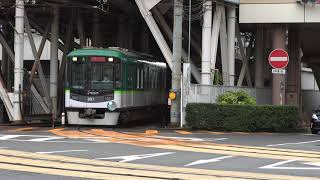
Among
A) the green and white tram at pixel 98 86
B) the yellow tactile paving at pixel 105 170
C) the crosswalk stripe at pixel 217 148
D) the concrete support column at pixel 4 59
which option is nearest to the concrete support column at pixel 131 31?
the concrete support column at pixel 4 59

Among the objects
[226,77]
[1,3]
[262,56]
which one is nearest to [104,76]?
[226,77]

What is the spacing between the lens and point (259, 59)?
115 ft

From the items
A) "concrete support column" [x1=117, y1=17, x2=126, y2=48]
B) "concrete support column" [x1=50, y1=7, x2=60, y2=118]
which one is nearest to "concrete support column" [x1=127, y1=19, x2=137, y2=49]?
"concrete support column" [x1=117, y1=17, x2=126, y2=48]

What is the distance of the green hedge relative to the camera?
985 inches

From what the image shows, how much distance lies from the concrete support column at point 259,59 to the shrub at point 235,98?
716cm

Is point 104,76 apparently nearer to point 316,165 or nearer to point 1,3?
point 1,3

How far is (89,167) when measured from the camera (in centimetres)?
1270

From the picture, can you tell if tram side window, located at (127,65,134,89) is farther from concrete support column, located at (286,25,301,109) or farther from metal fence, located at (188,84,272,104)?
concrete support column, located at (286,25,301,109)

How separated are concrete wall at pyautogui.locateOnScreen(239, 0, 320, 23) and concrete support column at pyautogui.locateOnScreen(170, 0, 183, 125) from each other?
4719mm

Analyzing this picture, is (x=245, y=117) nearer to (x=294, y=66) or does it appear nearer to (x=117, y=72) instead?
(x=117, y=72)

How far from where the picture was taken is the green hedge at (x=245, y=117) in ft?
82.1

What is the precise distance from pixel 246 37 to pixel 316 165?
3283 centimetres

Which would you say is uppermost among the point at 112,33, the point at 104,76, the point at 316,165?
the point at 112,33

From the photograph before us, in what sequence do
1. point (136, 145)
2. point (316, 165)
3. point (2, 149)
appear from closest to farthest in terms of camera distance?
1. point (316, 165)
2. point (2, 149)
3. point (136, 145)
